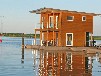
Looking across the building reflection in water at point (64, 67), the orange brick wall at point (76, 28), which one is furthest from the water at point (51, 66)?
the orange brick wall at point (76, 28)

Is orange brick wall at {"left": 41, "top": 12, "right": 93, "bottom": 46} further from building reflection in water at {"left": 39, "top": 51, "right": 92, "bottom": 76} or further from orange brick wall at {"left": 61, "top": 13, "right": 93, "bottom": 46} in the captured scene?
building reflection in water at {"left": 39, "top": 51, "right": 92, "bottom": 76}

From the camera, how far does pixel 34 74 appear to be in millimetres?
26375

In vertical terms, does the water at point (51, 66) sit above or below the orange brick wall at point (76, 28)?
below

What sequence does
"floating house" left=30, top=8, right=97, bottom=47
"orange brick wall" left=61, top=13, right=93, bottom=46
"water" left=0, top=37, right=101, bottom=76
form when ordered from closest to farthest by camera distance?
1. "water" left=0, top=37, right=101, bottom=76
2. "floating house" left=30, top=8, right=97, bottom=47
3. "orange brick wall" left=61, top=13, right=93, bottom=46

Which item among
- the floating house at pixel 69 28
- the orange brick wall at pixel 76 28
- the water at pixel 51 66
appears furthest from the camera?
the orange brick wall at pixel 76 28

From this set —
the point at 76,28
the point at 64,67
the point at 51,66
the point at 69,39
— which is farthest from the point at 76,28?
the point at 64,67

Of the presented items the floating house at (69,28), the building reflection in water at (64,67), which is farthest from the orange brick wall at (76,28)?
the building reflection in water at (64,67)

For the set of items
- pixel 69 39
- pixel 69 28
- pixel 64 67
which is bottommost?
pixel 64 67

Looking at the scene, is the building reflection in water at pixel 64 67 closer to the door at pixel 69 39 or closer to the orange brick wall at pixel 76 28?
the door at pixel 69 39

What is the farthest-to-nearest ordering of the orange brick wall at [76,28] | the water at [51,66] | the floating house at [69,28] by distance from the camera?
the orange brick wall at [76,28], the floating house at [69,28], the water at [51,66]

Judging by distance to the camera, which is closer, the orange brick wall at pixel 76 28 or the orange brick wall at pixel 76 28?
the orange brick wall at pixel 76 28

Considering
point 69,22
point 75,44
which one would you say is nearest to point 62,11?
point 69,22

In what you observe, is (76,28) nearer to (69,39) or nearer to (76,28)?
(76,28)

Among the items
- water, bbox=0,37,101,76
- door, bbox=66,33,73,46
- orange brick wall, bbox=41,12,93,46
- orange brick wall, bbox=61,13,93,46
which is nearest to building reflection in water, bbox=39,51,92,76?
water, bbox=0,37,101,76
